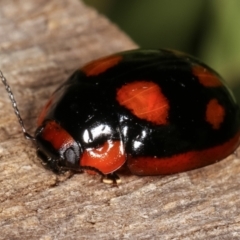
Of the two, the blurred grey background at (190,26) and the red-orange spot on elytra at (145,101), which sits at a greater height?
the red-orange spot on elytra at (145,101)

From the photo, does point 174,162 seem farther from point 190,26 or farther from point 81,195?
point 190,26

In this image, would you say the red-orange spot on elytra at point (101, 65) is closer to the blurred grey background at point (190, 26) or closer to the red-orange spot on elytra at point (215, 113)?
the red-orange spot on elytra at point (215, 113)

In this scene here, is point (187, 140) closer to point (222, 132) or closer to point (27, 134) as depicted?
point (222, 132)

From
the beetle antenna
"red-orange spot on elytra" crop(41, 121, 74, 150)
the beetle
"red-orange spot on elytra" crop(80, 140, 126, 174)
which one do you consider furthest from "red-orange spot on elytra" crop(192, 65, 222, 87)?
the beetle antenna

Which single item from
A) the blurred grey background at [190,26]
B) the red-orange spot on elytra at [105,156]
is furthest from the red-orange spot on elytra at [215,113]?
the blurred grey background at [190,26]

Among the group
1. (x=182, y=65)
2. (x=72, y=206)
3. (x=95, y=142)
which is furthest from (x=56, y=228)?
(x=182, y=65)

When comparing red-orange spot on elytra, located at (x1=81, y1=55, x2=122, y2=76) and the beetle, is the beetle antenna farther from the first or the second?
red-orange spot on elytra, located at (x1=81, y1=55, x2=122, y2=76)

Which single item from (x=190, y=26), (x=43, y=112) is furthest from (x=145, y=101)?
(x=190, y=26)
